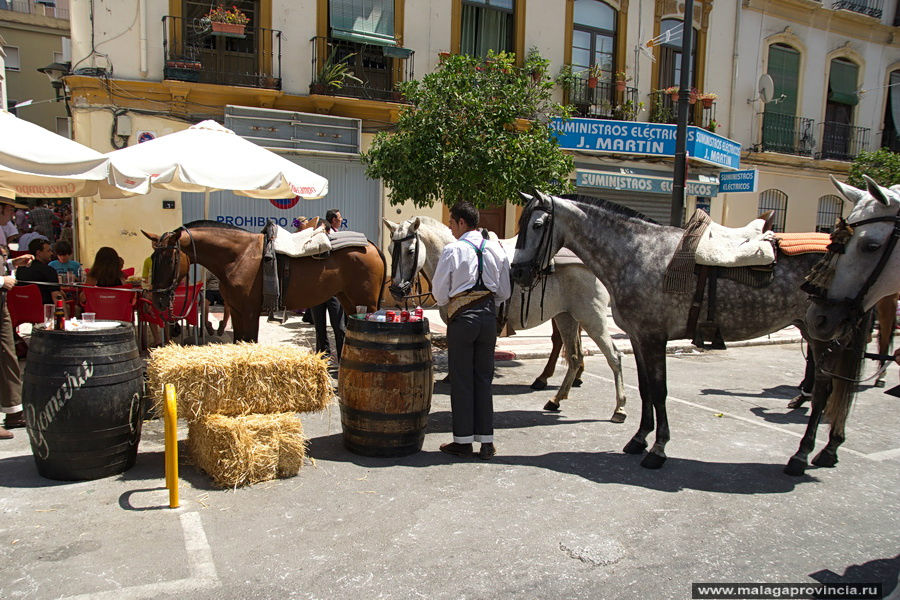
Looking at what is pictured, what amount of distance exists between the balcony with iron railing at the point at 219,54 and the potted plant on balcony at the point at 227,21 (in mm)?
97

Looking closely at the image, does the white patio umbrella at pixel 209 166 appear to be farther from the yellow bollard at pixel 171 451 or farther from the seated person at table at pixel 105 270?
the yellow bollard at pixel 171 451

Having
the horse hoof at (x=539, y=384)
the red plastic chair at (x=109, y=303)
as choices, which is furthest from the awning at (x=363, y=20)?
the horse hoof at (x=539, y=384)

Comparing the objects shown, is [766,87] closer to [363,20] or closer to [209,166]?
[363,20]

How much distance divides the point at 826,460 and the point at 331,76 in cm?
1252

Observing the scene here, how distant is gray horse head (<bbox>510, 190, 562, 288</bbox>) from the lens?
5207mm

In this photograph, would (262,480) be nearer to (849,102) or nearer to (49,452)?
(49,452)

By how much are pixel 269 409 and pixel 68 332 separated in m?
1.42

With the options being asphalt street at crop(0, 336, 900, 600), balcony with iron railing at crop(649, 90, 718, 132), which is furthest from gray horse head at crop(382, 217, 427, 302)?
balcony with iron railing at crop(649, 90, 718, 132)

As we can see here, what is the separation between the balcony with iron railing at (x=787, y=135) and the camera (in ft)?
65.5

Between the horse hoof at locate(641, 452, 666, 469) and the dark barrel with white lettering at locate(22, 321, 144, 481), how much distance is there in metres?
3.87

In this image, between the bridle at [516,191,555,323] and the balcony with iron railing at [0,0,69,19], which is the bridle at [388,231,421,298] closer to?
the bridle at [516,191,555,323]

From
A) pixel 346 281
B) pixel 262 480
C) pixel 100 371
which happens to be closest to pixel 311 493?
pixel 262 480

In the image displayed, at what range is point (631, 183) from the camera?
57.1 feet

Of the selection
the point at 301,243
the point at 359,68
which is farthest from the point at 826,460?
the point at 359,68
